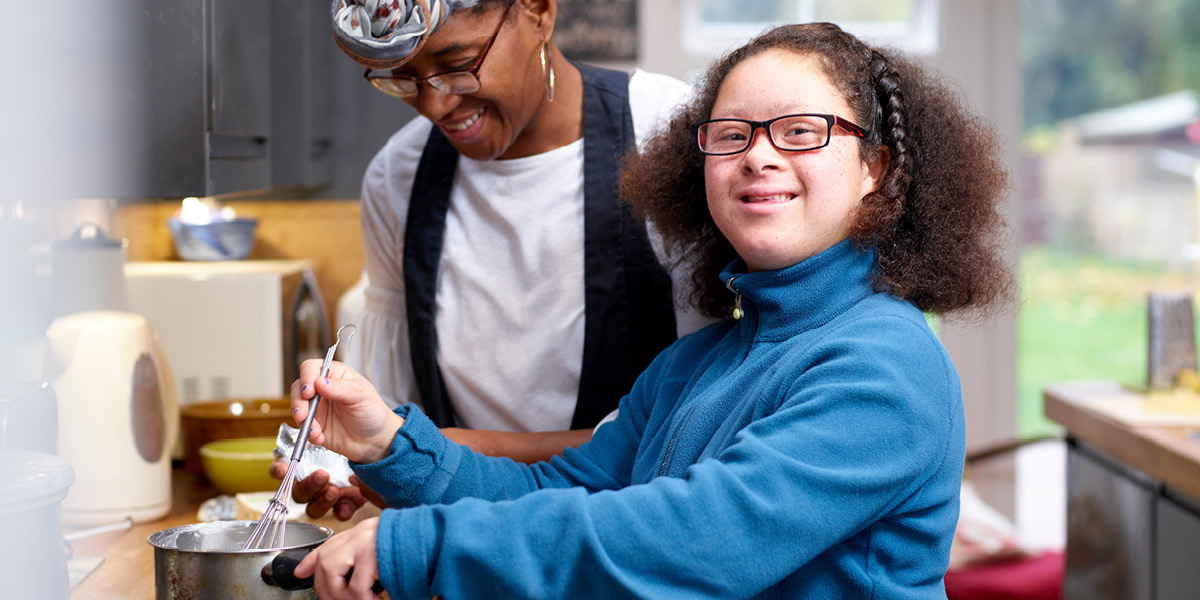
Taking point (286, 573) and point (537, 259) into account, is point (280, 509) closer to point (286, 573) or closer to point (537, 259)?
point (286, 573)

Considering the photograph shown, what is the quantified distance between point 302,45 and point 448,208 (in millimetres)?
573

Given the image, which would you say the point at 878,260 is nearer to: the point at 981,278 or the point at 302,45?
the point at 981,278

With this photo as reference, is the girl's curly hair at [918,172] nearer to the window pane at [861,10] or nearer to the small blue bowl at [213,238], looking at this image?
the small blue bowl at [213,238]

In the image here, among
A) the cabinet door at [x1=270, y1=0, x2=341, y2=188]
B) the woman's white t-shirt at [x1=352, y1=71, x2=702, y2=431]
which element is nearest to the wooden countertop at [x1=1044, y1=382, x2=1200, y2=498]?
the woman's white t-shirt at [x1=352, y1=71, x2=702, y2=431]

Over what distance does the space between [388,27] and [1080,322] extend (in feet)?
10.7

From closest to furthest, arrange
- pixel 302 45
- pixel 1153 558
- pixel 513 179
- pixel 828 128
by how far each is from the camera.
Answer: pixel 828 128, pixel 513 179, pixel 302 45, pixel 1153 558

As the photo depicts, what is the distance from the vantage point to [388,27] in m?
1.06

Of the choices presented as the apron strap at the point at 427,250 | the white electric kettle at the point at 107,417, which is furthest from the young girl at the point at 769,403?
the white electric kettle at the point at 107,417

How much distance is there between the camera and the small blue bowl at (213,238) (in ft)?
8.30

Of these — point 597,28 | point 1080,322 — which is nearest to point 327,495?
point 597,28

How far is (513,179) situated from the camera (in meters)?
1.34

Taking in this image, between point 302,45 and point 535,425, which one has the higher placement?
point 302,45

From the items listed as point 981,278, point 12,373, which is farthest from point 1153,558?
point 12,373

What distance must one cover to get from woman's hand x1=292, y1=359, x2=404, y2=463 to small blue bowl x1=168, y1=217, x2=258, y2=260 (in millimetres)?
1683
